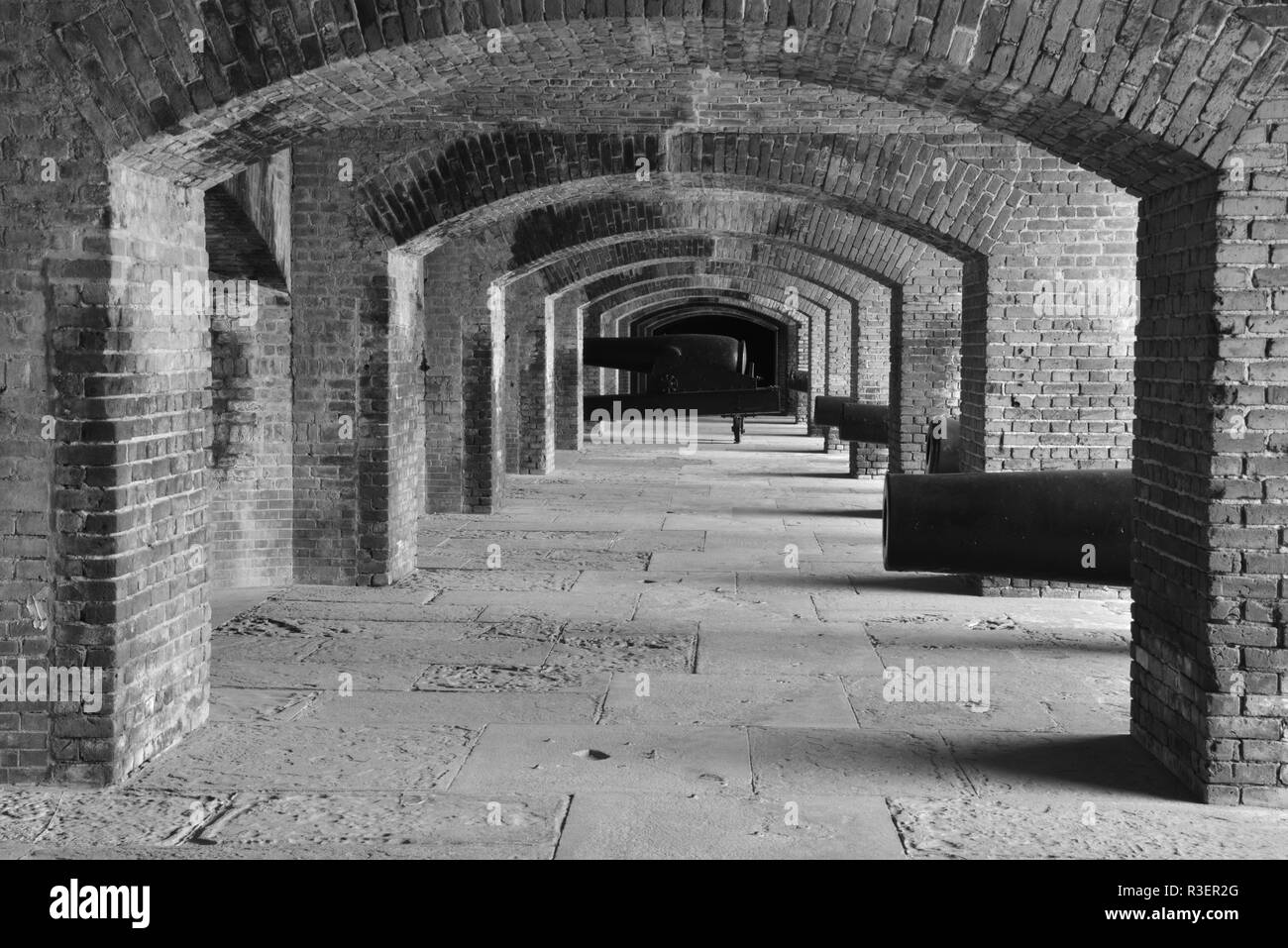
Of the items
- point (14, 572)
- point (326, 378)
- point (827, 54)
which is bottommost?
point (14, 572)

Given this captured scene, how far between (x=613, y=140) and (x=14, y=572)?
19.2 feet

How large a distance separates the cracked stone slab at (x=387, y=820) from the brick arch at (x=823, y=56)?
8.26ft

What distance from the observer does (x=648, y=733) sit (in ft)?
20.3

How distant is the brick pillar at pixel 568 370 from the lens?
21.7 m

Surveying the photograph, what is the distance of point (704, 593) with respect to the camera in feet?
32.1

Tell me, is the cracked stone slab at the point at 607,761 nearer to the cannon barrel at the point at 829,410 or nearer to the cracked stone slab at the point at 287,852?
the cracked stone slab at the point at 287,852

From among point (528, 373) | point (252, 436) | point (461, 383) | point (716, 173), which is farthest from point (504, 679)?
point (528, 373)

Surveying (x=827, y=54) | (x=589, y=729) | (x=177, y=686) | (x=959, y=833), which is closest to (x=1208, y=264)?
(x=827, y=54)

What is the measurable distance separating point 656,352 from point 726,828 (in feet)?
71.8

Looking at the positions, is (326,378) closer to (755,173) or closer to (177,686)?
(755,173)

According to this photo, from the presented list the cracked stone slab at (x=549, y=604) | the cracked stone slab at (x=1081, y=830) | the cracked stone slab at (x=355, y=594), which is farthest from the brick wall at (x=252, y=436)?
the cracked stone slab at (x=1081, y=830)

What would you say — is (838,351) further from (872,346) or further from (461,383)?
(461,383)

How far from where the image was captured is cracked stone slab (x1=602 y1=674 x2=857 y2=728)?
21.1ft

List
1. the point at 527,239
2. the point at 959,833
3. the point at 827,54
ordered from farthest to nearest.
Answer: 1. the point at 527,239
2. the point at 827,54
3. the point at 959,833
